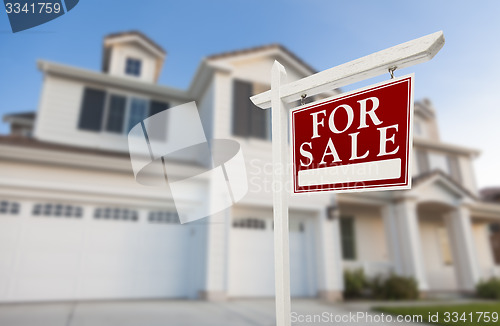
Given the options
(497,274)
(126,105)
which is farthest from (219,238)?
(497,274)

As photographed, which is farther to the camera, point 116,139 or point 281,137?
point 116,139

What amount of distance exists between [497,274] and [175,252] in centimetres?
1183

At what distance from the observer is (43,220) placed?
691cm

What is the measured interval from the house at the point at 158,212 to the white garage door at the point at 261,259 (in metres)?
0.03

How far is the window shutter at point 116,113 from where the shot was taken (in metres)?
9.35

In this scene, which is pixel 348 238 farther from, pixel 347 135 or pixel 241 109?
pixel 347 135

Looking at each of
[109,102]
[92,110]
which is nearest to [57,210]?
[92,110]

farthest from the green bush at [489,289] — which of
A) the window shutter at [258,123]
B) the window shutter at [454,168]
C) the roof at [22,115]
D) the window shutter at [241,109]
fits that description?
the roof at [22,115]

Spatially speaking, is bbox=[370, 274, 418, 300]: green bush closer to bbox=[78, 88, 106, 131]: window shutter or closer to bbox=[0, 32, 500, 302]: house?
bbox=[0, 32, 500, 302]: house

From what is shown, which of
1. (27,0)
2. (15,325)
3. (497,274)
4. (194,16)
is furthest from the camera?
(497,274)

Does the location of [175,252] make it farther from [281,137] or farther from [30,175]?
[281,137]

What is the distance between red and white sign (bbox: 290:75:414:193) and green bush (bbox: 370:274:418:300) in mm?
8111

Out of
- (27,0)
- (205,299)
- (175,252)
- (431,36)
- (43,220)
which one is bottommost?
(205,299)

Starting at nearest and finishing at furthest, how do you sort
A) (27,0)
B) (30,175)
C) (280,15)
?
1. (27,0)
2. (30,175)
3. (280,15)
